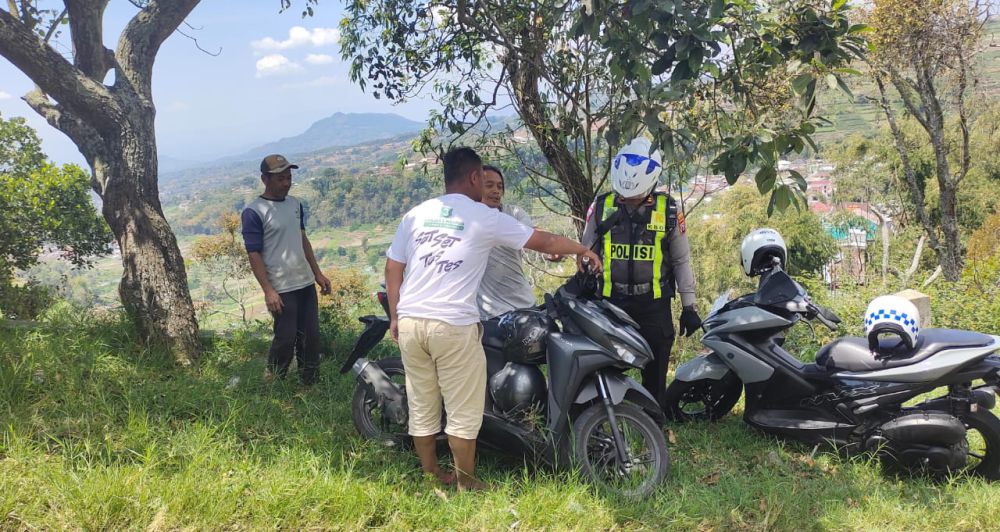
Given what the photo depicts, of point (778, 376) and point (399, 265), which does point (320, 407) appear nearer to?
point (399, 265)

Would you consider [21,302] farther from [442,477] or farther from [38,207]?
[442,477]

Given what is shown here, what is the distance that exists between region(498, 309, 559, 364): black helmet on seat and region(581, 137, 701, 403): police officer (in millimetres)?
564

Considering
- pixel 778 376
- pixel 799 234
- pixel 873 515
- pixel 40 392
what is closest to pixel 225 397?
pixel 40 392

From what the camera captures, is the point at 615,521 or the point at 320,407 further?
the point at 320,407

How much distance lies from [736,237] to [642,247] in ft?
68.9

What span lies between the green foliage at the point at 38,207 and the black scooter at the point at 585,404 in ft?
21.5

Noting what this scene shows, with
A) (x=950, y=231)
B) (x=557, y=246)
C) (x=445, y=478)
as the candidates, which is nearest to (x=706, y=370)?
(x=557, y=246)

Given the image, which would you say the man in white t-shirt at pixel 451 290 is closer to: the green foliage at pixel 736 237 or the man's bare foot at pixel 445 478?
the man's bare foot at pixel 445 478

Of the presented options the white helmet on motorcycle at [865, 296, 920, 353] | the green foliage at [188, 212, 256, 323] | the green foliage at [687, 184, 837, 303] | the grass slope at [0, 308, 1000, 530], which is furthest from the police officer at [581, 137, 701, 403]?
the green foliage at [687, 184, 837, 303]

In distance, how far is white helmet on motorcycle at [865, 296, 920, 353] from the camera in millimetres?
3039

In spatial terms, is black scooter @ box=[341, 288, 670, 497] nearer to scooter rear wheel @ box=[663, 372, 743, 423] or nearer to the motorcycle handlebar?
scooter rear wheel @ box=[663, 372, 743, 423]

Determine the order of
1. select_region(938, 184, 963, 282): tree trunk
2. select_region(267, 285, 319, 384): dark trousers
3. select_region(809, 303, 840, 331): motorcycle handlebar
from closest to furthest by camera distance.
Answer: select_region(809, 303, 840, 331): motorcycle handlebar
select_region(267, 285, 319, 384): dark trousers
select_region(938, 184, 963, 282): tree trunk

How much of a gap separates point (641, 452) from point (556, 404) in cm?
47

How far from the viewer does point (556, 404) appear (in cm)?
295
